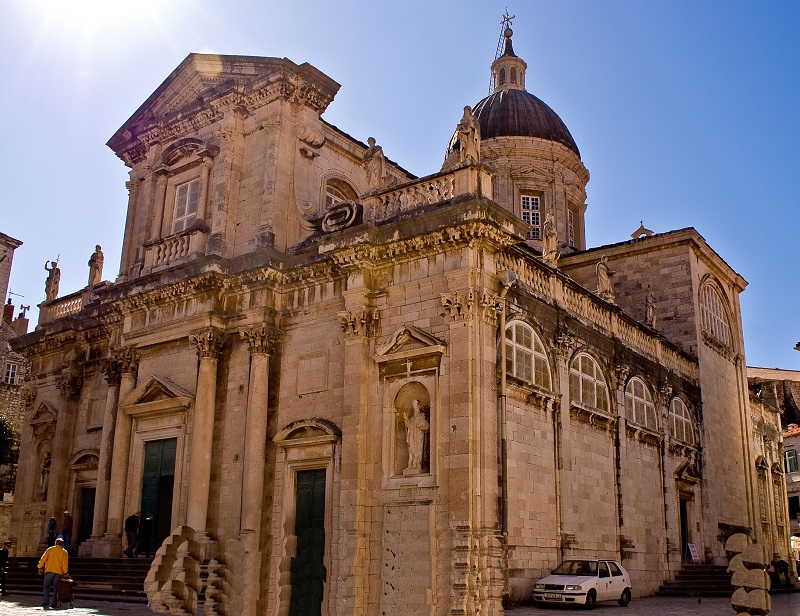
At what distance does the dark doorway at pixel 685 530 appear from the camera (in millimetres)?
24734

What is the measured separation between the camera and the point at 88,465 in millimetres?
23797

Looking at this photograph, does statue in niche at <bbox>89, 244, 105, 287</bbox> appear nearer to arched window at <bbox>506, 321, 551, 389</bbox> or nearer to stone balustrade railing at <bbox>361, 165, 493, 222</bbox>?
stone balustrade railing at <bbox>361, 165, 493, 222</bbox>

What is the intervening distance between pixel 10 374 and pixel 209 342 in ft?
104

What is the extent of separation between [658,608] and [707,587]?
596cm

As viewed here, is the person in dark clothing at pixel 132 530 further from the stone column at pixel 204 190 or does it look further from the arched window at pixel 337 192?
the arched window at pixel 337 192

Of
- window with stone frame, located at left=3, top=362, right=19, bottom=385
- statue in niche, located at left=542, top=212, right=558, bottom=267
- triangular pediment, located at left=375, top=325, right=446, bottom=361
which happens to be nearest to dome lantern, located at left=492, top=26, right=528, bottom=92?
statue in niche, located at left=542, top=212, right=558, bottom=267

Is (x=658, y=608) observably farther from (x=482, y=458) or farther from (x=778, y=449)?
(x=778, y=449)

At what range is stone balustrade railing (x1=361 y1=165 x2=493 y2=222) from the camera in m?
16.7

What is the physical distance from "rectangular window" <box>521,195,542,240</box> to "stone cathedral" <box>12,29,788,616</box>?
17.7 ft

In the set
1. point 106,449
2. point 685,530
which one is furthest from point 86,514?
point 685,530

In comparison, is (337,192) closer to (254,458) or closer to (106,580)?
(254,458)

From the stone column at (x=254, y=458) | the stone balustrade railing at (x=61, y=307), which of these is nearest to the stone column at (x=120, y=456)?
the stone column at (x=254, y=458)

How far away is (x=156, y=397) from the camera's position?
2081cm

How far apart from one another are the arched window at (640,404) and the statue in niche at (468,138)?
29.0ft
